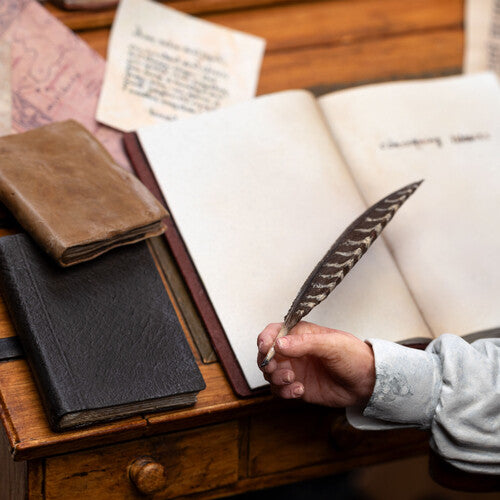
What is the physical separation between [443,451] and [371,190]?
0.46m

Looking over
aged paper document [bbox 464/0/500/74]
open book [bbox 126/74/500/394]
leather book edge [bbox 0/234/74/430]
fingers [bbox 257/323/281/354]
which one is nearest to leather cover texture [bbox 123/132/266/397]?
open book [bbox 126/74/500/394]

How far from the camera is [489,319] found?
116 centimetres

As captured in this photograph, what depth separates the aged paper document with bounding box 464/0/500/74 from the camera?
5.28 ft

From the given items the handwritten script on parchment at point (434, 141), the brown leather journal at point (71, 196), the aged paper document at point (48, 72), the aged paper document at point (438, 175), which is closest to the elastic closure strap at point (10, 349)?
the brown leather journal at point (71, 196)

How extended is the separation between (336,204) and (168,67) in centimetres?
42

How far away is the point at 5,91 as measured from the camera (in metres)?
1.25

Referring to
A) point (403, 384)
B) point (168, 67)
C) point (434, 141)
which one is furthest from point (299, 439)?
point (168, 67)

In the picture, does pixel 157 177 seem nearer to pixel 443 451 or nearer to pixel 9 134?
pixel 9 134

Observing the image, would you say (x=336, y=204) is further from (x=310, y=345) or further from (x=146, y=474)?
(x=146, y=474)

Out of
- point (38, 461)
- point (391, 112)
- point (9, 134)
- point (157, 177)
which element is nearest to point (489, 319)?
point (391, 112)

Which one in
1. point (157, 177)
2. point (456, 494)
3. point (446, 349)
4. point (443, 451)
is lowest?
point (456, 494)

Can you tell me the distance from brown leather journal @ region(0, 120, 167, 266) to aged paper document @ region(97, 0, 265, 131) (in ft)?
0.65

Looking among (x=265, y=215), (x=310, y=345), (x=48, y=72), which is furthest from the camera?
(x=48, y=72)

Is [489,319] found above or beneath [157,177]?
beneath
